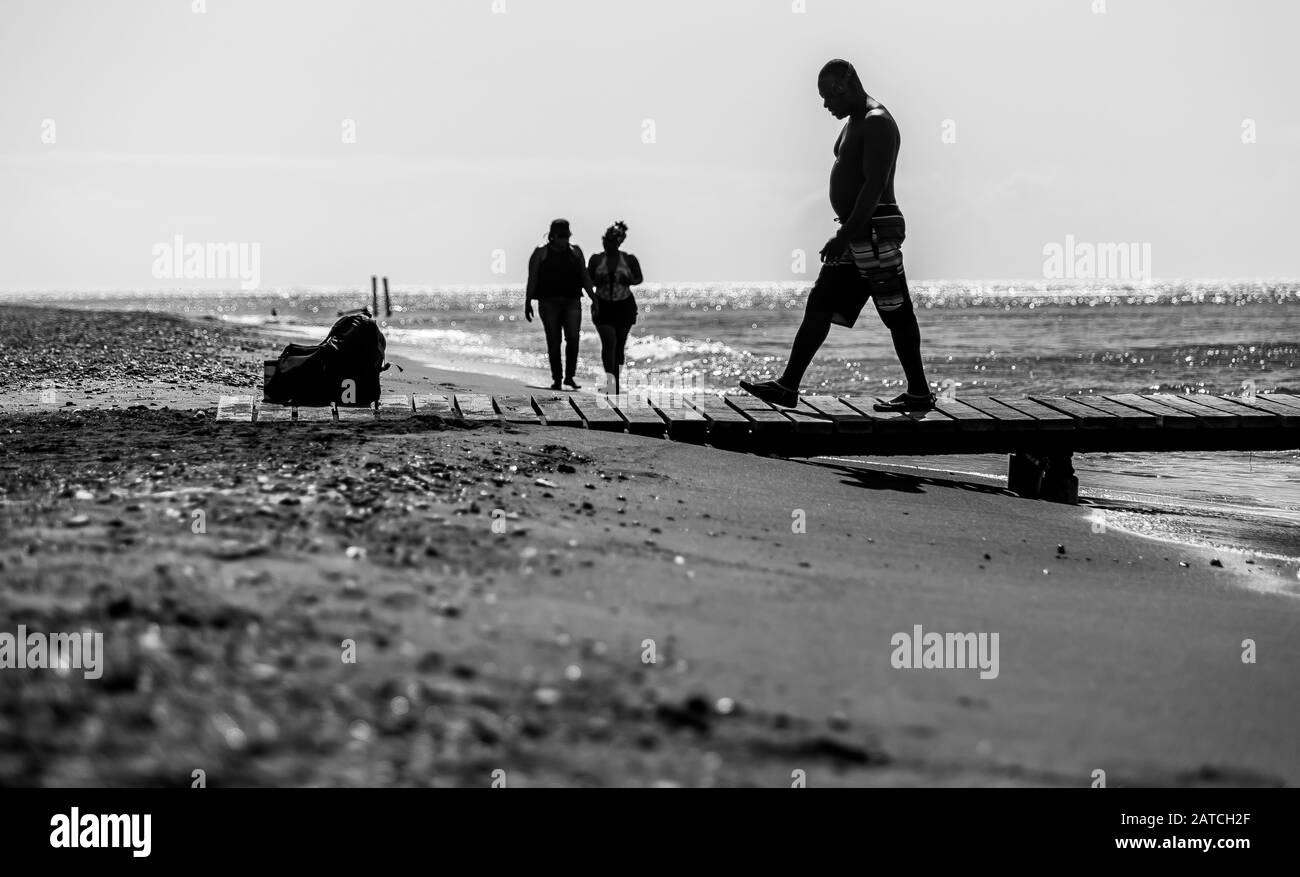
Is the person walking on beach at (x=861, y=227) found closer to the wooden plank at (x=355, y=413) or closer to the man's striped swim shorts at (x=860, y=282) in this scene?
the man's striped swim shorts at (x=860, y=282)

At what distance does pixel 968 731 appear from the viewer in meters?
2.60

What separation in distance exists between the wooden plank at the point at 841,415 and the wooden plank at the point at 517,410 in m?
1.79

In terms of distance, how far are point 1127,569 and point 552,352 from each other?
810 centimetres

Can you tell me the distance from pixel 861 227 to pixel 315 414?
136 inches

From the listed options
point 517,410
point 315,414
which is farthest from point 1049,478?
point 315,414

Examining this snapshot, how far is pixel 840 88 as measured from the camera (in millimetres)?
7301

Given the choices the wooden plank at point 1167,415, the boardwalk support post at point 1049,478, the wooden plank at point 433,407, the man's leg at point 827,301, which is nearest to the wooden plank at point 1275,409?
the wooden plank at point 1167,415

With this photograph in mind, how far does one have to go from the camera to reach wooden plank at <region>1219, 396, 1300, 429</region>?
335 inches
